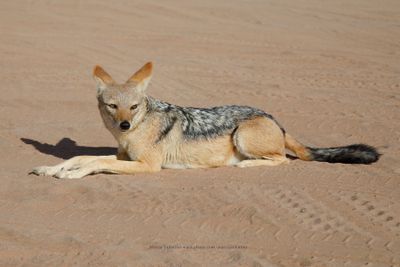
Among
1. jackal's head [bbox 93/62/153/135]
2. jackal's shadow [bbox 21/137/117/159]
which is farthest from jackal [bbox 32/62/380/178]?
jackal's shadow [bbox 21/137/117/159]

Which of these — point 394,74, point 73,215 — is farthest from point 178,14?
point 73,215

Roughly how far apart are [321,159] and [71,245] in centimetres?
417

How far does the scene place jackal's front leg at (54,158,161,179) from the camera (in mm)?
8586

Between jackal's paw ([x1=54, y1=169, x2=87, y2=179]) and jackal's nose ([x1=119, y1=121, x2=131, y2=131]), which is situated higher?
jackal's nose ([x1=119, y1=121, x2=131, y2=131])

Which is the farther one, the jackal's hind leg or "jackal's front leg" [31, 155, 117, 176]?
the jackal's hind leg

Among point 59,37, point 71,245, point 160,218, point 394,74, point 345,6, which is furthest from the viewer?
point 345,6

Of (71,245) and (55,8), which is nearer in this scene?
(71,245)

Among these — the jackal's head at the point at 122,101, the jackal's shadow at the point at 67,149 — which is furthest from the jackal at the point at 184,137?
the jackal's shadow at the point at 67,149

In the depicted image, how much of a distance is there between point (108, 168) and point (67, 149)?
191 centimetres

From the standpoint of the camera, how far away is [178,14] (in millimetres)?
21750

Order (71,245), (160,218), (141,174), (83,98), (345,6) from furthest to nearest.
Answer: (345,6), (83,98), (141,174), (160,218), (71,245)

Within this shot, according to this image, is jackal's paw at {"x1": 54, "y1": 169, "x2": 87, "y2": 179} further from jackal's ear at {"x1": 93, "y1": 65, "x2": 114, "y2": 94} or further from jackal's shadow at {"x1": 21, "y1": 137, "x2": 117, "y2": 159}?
jackal's shadow at {"x1": 21, "y1": 137, "x2": 117, "y2": 159}

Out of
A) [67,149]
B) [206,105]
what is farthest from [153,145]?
[206,105]

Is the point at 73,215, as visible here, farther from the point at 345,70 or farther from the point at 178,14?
the point at 178,14
